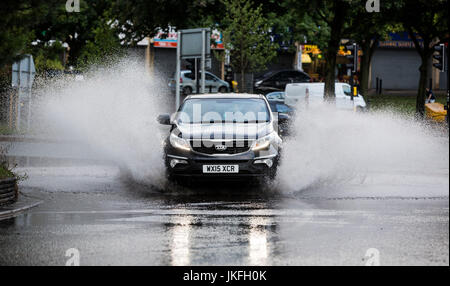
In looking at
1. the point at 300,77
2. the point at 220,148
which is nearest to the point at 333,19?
the point at 220,148

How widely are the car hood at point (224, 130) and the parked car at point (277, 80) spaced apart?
129ft

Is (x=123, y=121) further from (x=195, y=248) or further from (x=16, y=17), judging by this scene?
(x=195, y=248)

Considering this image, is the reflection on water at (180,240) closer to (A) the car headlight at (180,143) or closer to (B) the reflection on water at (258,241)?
(B) the reflection on water at (258,241)

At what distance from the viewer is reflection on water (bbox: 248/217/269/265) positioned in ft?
26.6

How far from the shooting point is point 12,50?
41.6 feet

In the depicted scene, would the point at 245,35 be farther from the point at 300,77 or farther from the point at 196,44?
the point at 196,44

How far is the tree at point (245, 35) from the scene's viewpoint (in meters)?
43.4

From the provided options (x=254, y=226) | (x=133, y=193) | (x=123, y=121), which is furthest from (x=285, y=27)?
(x=254, y=226)

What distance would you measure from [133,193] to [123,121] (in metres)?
5.84

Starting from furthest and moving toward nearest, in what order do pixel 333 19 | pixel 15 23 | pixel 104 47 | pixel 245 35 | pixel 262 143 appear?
pixel 245 35 → pixel 104 47 → pixel 333 19 → pixel 262 143 → pixel 15 23

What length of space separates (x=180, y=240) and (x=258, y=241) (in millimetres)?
797

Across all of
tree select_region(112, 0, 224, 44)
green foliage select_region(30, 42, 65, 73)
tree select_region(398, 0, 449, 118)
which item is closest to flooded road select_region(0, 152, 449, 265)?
green foliage select_region(30, 42, 65, 73)

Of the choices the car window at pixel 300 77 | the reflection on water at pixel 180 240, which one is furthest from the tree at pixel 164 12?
the reflection on water at pixel 180 240

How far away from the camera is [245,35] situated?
149 ft
